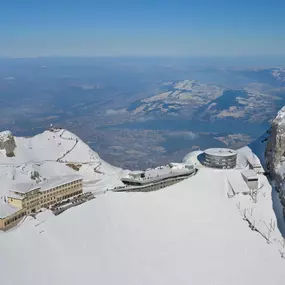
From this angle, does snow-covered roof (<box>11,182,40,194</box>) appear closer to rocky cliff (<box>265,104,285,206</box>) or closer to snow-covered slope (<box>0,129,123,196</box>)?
snow-covered slope (<box>0,129,123,196</box>)

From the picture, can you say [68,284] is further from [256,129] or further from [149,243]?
[256,129]

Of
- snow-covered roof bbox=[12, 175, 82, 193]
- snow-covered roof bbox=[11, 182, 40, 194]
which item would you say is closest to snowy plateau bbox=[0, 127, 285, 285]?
snow-covered roof bbox=[12, 175, 82, 193]

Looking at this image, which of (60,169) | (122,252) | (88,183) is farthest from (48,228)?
(60,169)

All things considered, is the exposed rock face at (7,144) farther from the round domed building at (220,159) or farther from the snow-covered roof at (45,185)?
the round domed building at (220,159)

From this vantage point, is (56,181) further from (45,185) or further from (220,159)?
(220,159)

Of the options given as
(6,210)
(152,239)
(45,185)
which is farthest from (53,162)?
(152,239)

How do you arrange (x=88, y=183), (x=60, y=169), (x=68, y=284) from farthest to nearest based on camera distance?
1. (x=60, y=169)
2. (x=88, y=183)
3. (x=68, y=284)
